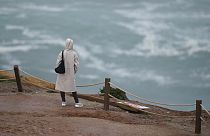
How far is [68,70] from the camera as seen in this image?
41.2ft

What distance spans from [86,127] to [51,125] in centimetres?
83

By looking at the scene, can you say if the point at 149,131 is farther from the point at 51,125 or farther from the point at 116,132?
the point at 51,125

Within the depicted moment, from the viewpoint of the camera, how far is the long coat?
12.4 m

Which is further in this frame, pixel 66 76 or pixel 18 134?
pixel 66 76

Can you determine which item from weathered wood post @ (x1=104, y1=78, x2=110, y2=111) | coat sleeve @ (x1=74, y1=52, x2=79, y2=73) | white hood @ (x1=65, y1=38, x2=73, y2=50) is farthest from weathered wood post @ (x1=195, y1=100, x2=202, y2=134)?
white hood @ (x1=65, y1=38, x2=73, y2=50)

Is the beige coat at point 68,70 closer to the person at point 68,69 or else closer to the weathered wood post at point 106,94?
the person at point 68,69

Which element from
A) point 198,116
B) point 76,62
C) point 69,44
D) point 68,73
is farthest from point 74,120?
point 198,116

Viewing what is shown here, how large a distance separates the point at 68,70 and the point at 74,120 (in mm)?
2109

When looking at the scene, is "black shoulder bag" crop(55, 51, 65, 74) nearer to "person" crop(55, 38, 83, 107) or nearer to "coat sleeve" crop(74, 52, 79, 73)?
"person" crop(55, 38, 83, 107)

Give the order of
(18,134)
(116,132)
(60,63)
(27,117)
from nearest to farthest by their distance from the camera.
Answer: (18,134), (116,132), (27,117), (60,63)

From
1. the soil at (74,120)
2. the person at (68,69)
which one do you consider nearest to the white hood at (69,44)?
the person at (68,69)

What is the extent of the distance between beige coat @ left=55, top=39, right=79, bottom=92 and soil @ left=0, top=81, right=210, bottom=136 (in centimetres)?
62

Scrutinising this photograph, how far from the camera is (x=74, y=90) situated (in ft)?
41.7

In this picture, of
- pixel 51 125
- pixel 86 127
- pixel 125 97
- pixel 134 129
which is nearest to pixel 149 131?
pixel 134 129
